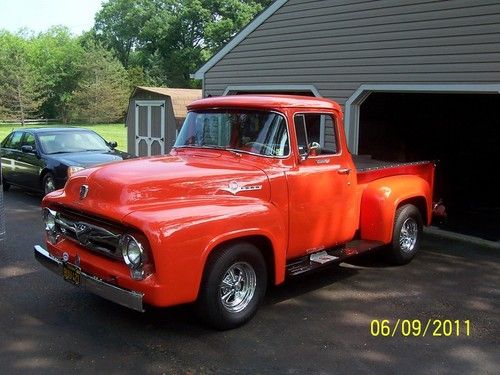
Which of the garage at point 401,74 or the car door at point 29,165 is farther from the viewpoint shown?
the car door at point 29,165

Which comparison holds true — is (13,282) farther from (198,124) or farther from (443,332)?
(443,332)

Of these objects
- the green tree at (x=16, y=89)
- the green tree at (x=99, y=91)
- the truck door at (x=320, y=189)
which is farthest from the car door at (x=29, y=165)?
the green tree at (x=99, y=91)

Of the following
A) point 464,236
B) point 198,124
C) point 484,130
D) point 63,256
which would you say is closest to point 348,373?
point 63,256

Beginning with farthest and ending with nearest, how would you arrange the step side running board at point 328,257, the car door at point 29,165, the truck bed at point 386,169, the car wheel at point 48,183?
the car door at point 29,165 → the car wheel at point 48,183 → the truck bed at point 386,169 → the step side running board at point 328,257

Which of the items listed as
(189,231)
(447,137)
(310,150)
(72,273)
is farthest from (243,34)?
(189,231)

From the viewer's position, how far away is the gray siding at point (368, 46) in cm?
822

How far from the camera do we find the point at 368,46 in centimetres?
982

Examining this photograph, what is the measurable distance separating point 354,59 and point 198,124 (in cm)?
516

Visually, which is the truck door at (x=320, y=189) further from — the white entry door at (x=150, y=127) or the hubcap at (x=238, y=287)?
the white entry door at (x=150, y=127)

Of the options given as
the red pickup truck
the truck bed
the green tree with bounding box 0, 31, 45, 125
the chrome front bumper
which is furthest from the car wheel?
the green tree with bounding box 0, 31, 45, 125

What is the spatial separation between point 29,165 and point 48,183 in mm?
867

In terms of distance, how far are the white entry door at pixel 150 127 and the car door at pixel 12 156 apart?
4.81 m

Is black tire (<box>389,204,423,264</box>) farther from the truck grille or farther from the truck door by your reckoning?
the truck grille

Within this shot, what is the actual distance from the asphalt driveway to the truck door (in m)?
0.65
